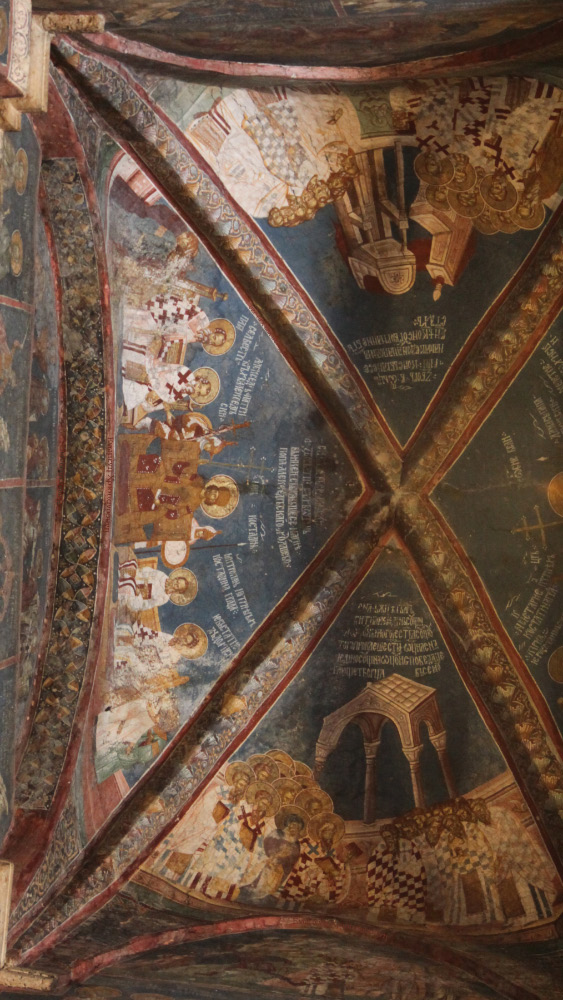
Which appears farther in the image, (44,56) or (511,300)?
(511,300)

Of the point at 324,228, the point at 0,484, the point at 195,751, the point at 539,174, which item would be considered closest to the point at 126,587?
the point at 195,751

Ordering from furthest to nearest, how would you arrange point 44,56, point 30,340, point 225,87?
point 225,87
point 30,340
point 44,56

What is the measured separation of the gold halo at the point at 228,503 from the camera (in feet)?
23.4

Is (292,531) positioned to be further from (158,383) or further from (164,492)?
(158,383)

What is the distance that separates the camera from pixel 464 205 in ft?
21.7

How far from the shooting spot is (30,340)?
5.88 metres

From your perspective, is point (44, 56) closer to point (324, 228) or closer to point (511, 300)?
point (324, 228)

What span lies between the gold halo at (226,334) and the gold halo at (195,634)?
6.28ft

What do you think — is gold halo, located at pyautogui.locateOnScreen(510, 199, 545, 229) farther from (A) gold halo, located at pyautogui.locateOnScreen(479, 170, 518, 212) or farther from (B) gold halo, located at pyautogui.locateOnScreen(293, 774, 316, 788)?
(B) gold halo, located at pyautogui.locateOnScreen(293, 774, 316, 788)

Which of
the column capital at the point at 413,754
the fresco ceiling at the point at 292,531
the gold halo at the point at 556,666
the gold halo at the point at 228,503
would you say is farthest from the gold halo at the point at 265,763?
the gold halo at the point at 556,666

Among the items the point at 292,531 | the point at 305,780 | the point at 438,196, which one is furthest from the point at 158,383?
the point at 305,780

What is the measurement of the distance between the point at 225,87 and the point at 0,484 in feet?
9.45

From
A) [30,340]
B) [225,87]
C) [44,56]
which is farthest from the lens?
[225,87]

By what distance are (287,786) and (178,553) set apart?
70.2 inches
